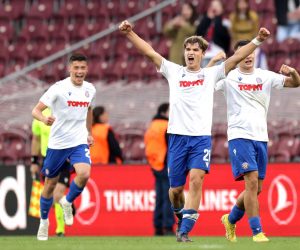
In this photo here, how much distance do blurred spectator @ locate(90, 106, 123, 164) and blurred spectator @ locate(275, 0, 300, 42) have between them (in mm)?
5734

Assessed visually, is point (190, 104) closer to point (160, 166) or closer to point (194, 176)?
point (194, 176)

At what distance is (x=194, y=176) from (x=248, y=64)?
1622 millimetres

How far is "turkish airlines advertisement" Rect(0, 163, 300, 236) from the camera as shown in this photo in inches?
755

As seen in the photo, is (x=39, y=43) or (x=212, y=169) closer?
(x=212, y=169)

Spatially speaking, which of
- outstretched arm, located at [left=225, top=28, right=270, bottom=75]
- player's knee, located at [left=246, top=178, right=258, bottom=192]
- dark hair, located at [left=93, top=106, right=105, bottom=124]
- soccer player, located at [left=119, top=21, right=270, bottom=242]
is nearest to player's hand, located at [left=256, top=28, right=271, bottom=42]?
outstretched arm, located at [left=225, top=28, right=270, bottom=75]

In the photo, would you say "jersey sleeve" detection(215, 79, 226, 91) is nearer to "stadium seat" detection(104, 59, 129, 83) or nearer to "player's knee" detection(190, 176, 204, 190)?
"player's knee" detection(190, 176, 204, 190)

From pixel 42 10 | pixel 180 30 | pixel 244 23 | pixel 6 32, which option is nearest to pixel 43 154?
pixel 244 23

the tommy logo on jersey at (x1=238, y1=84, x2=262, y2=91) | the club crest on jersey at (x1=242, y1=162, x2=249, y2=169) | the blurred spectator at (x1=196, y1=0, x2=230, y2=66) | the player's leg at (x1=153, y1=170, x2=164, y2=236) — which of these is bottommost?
the player's leg at (x1=153, y1=170, x2=164, y2=236)

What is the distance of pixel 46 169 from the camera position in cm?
1567

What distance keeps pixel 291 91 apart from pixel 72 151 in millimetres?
6445

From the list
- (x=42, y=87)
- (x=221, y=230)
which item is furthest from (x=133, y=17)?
(x=221, y=230)

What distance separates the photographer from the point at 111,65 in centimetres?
2483

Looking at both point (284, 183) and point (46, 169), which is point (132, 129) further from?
point (46, 169)

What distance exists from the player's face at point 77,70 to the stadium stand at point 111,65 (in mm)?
6014
